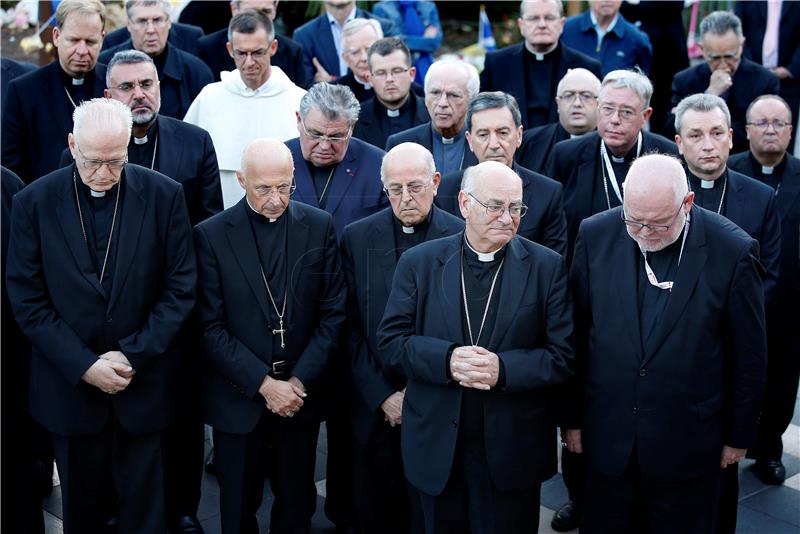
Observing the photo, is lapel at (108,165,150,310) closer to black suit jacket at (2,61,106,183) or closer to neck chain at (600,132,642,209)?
black suit jacket at (2,61,106,183)

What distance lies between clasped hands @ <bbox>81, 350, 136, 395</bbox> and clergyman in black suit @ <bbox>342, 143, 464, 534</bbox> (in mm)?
1044

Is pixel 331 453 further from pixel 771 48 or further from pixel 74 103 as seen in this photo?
pixel 771 48

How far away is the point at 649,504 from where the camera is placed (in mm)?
4387

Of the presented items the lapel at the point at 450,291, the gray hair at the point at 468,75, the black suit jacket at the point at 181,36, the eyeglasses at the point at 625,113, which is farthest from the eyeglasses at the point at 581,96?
the black suit jacket at the point at 181,36

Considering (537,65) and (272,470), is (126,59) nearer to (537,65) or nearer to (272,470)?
(272,470)

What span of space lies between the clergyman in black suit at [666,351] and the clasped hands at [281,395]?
1.31 m

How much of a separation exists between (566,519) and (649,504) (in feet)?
3.48

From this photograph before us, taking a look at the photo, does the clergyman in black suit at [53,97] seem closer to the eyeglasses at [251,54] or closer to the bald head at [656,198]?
the eyeglasses at [251,54]

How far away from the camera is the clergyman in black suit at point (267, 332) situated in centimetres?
478

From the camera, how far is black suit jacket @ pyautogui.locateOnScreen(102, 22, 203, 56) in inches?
311

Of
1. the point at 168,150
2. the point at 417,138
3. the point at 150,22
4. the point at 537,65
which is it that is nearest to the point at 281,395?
the point at 168,150

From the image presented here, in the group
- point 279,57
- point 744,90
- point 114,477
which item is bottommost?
point 114,477

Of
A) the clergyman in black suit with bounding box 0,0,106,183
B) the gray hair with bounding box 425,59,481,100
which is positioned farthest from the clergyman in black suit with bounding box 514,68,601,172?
the clergyman in black suit with bounding box 0,0,106,183

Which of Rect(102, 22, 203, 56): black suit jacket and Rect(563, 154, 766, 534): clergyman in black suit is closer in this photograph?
Rect(563, 154, 766, 534): clergyman in black suit
